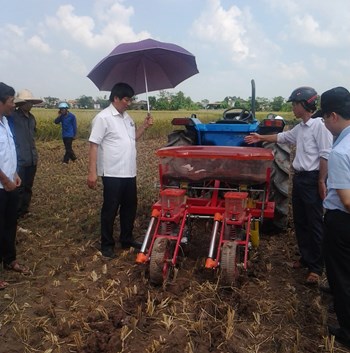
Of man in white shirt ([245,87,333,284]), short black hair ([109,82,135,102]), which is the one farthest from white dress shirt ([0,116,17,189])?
man in white shirt ([245,87,333,284])

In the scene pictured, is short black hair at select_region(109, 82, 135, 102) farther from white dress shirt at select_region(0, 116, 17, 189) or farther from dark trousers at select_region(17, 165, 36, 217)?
dark trousers at select_region(17, 165, 36, 217)

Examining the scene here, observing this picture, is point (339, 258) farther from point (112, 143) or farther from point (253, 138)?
point (112, 143)

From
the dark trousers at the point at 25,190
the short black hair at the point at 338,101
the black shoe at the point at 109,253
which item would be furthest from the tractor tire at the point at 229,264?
the dark trousers at the point at 25,190

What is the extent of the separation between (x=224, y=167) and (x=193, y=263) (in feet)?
3.16

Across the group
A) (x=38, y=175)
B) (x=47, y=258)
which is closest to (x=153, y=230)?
(x=47, y=258)

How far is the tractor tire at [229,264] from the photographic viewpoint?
11.1 feet

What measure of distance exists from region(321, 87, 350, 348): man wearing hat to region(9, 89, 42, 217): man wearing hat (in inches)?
159

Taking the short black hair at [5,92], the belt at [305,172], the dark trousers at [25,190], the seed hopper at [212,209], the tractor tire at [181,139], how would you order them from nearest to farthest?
the seed hopper at [212,209] < the short black hair at [5,92] < the belt at [305,172] < the tractor tire at [181,139] < the dark trousers at [25,190]

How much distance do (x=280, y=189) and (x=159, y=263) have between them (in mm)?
2126

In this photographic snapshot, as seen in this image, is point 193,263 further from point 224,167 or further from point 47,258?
point 47,258

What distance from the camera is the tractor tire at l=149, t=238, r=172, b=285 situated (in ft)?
11.3

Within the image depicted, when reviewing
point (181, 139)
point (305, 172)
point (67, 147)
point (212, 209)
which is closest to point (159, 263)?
point (212, 209)

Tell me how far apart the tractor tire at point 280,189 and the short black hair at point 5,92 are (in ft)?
9.74

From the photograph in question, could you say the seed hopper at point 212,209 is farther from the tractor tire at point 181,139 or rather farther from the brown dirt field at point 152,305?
the tractor tire at point 181,139
